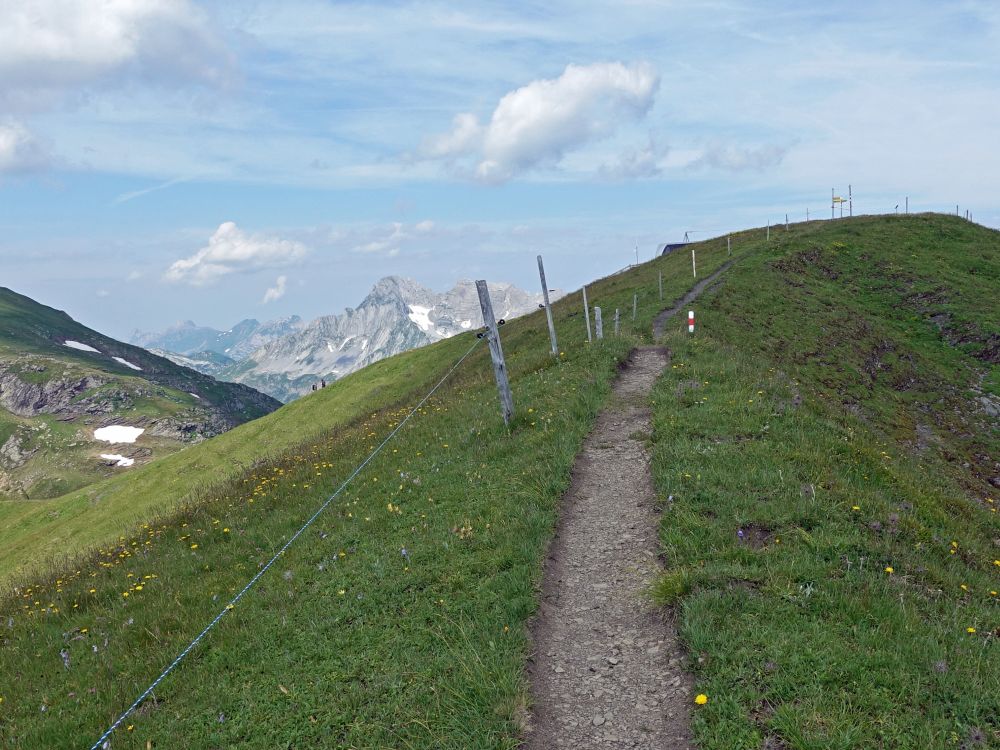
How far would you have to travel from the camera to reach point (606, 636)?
27.2 ft

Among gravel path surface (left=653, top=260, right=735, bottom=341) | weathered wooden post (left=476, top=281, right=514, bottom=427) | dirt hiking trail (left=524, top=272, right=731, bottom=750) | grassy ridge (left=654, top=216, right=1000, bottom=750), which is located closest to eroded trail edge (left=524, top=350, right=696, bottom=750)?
dirt hiking trail (left=524, top=272, right=731, bottom=750)

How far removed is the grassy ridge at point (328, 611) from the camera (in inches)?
295

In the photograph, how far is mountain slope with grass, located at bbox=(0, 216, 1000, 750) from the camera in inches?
264

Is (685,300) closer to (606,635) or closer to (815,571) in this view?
(815,571)

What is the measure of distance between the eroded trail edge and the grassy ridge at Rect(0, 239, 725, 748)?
43 cm

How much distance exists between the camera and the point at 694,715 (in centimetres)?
646

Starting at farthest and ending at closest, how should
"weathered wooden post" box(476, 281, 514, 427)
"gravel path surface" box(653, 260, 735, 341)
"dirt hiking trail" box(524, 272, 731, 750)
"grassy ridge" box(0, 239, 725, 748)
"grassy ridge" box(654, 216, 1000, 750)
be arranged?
"gravel path surface" box(653, 260, 735, 341) < "weathered wooden post" box(476, 281, 514, 427) < "grassy ridge" box(0, 239, 725, 748) < "dirt hiking trail" box(524, 272, 731, 750) < "grassy ridge" box(654, 216, 1000, 750)


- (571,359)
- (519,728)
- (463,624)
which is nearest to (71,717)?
(463,624)

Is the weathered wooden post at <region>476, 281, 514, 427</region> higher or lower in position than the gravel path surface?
higher

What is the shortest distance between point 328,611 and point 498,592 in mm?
2877

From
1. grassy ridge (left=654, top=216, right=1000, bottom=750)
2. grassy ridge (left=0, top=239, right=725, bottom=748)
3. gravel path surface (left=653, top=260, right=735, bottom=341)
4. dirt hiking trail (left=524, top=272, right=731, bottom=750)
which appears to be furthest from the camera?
gravel path surface (left=653, top=260, right=735, bottom=341)

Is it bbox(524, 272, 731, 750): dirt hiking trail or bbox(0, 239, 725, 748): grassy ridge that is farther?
bbox(0, 239, 725, 748): grassy ridge

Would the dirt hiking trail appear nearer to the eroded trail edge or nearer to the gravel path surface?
the eroded trail edge

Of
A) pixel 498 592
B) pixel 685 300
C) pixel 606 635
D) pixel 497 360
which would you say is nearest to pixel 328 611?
pixel 498 592
